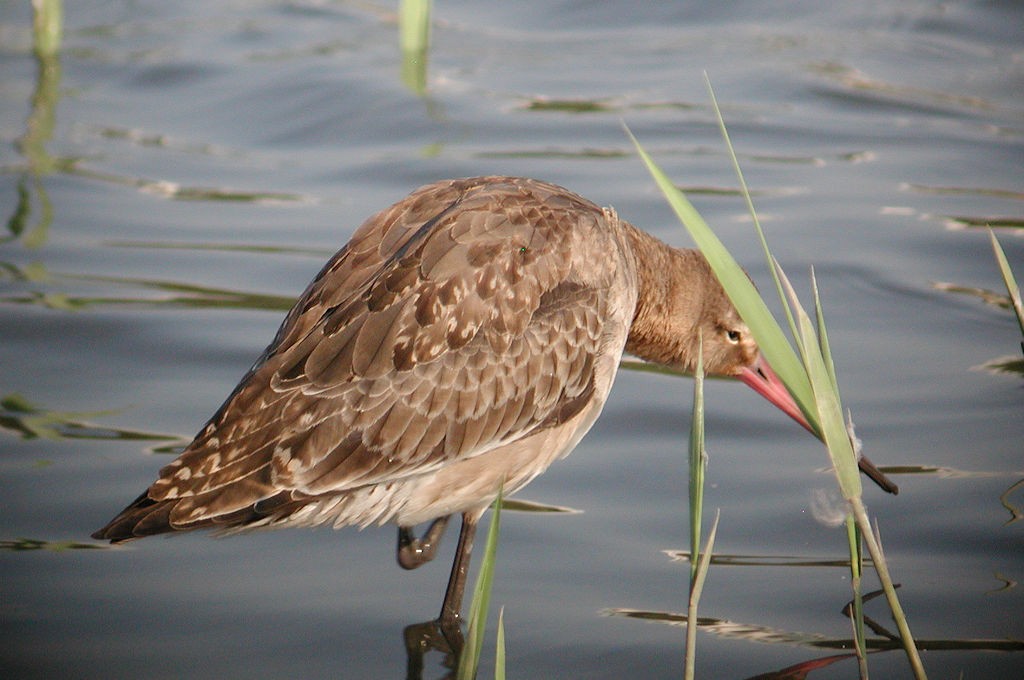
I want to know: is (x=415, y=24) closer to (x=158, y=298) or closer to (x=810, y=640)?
(x=158, y=298)

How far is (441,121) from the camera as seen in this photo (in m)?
9.84

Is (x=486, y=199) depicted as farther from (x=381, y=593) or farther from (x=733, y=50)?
(x=733, y=50)

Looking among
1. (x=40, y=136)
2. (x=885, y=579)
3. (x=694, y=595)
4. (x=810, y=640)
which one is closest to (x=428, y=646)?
(x=810, y=640)

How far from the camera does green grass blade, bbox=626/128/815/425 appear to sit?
3383mm

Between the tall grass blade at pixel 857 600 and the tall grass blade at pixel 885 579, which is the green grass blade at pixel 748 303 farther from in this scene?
the tall grass blade at pixel 857 600

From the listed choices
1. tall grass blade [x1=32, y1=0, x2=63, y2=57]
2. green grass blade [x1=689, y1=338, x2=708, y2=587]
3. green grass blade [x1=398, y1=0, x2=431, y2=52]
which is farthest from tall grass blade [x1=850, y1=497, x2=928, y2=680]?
tall grass blade [x1=32, y1=0, x2=63, y2=57]

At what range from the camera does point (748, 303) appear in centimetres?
341

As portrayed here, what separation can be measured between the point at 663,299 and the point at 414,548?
135cm

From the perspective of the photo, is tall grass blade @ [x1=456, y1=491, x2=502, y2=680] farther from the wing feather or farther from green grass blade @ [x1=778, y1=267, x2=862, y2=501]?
the wing feather

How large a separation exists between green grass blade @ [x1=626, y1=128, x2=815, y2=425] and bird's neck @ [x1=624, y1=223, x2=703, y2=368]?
6.03 feet

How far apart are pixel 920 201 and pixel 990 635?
439cm

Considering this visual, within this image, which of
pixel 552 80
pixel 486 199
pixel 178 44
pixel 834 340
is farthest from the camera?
pixel 178 44

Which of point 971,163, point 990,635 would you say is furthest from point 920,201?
point 990,635

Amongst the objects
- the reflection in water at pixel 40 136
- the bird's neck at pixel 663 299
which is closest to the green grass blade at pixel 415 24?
the reflection in water at pixel 40 136
